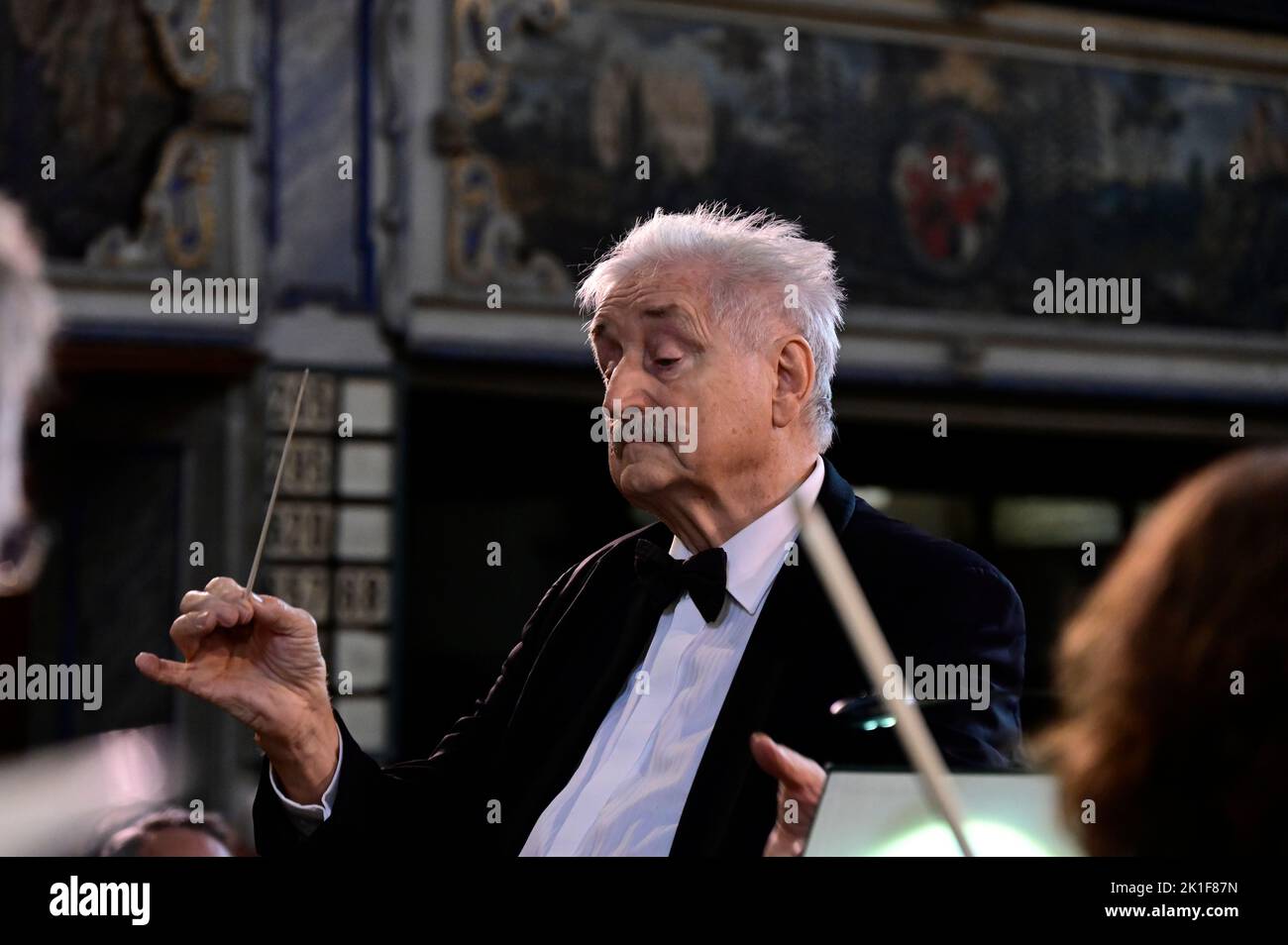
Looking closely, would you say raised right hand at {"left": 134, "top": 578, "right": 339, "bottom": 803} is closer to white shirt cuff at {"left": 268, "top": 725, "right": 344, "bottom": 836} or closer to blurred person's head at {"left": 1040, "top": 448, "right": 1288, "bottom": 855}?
white shirt cuff at {"left": 268, "top": 725, "right": 344, "bottom": 836}

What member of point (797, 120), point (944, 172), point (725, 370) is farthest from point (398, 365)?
point (725, 370)

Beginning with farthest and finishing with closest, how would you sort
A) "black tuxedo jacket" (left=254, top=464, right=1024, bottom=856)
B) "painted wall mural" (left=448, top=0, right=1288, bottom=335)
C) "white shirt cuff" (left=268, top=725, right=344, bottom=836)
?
"painted wall mural" (left=448, top=0, right=1288, bottom=335)
"white shirt cuff" (left=268, top=725, right=344, bottom=836)
"black tuxedo jacket" (left=254, top=464, right=1024, bottom=856)

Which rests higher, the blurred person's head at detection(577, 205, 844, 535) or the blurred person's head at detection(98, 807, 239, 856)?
the blurred person's head at detection(577, 205, 844, 535)

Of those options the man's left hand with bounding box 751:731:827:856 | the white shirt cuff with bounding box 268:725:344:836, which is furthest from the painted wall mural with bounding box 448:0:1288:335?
the man's left hand with bounding box 751:731:827:856

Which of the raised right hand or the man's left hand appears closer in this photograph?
the man's left hand

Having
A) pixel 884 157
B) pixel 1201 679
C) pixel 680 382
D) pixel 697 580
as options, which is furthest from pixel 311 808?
pixel 884 157

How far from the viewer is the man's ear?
2201 millimetres

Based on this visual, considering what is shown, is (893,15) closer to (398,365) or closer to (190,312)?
(398,365)

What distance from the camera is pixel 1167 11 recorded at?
26.7 ft

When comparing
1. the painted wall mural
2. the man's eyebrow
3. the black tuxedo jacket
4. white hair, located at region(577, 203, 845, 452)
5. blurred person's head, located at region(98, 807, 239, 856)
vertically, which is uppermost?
the painted wall mural

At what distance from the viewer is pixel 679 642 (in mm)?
2086

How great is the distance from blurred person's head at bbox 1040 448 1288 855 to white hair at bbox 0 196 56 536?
821 millimetres

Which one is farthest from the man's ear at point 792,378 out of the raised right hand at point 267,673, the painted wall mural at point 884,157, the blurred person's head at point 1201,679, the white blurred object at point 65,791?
the painted wall mural at point 884,157
